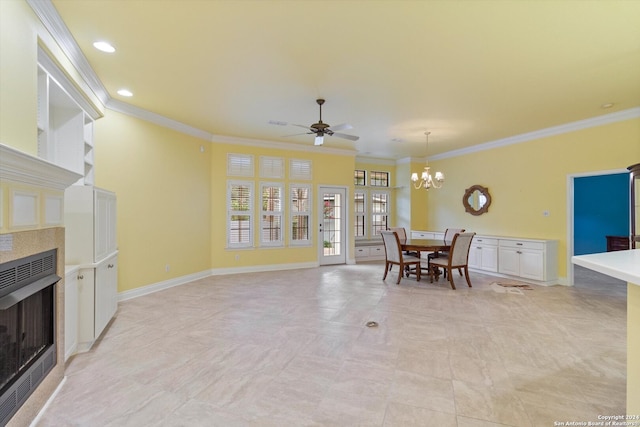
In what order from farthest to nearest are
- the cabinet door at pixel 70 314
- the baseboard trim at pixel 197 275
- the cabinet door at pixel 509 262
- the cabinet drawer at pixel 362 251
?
1. the cabinet drawer at pixel 362 251
2. the cabinet door at pixel 509 262
3. the baseboard trim at pixel 197 275
4. the cabinet door at pixel 70 314

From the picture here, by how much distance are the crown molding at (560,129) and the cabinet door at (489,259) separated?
2230mm

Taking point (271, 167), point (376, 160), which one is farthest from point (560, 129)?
point (271, 167)

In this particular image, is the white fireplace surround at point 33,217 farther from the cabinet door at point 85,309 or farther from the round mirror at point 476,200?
the round mirror at point 476,200

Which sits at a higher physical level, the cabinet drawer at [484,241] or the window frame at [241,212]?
the window frame at [241,212]

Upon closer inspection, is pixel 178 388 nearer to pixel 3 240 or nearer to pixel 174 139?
pixel 3 240

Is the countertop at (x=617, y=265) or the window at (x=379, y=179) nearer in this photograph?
→ the countertop at (x=617, y=265)

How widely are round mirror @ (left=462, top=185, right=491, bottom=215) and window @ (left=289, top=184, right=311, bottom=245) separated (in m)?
3.78

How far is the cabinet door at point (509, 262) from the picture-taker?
231 inches

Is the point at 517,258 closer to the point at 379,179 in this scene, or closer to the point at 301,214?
the point at 379,179

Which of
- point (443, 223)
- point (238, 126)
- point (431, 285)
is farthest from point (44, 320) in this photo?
point (443, 223)

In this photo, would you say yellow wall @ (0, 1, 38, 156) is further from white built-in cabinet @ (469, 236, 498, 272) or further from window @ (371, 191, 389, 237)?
window @ (371, 191, 389, 237)

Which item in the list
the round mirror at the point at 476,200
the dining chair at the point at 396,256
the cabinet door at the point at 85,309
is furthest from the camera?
the round mirror at the point at 476,200

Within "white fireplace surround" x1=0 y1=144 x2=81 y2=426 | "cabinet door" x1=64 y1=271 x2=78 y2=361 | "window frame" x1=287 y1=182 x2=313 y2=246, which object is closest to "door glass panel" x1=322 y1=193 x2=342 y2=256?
"window frame" x1=287 y1=182 x2=313 y2=246

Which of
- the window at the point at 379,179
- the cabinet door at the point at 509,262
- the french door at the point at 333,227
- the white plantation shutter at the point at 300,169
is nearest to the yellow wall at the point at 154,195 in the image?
the white plantation shutter at the point at 300,169
